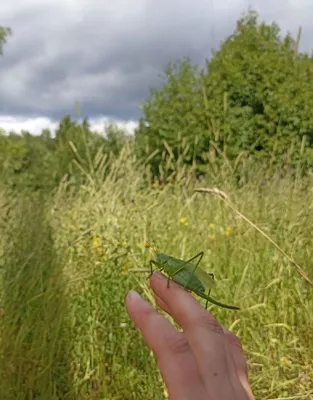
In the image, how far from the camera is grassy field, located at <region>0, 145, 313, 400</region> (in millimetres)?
1823

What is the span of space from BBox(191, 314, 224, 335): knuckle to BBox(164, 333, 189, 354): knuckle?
0.06ft

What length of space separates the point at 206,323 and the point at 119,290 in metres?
1.73

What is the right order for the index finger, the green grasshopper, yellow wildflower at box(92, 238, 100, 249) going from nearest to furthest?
the index finger, the green grasshopper, yellow wildflower at box(92, 238, 100, 249)

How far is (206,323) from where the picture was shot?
17.7 inches

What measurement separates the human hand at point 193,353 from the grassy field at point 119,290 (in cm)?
115

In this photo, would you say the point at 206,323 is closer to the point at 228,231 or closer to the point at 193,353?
the point at 193,353

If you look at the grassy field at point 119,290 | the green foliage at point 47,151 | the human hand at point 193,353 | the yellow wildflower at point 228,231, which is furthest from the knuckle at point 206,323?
the green foliage at point 47,151

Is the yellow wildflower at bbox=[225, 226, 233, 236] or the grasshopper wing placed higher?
the yellow wildflower at bbox=[225, 226, 233, 236]

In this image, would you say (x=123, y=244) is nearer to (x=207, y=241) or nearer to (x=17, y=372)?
(x=207, y=241)

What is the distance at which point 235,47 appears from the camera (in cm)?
876

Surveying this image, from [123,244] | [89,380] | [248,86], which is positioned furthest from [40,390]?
[248,86]

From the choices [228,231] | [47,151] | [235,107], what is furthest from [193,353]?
[47,151]

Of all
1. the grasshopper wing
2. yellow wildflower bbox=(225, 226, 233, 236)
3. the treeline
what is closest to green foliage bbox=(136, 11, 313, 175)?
the treeline

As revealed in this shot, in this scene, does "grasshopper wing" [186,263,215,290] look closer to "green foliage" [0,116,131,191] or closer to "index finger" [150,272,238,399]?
"index finger" [150,272,238,399]
